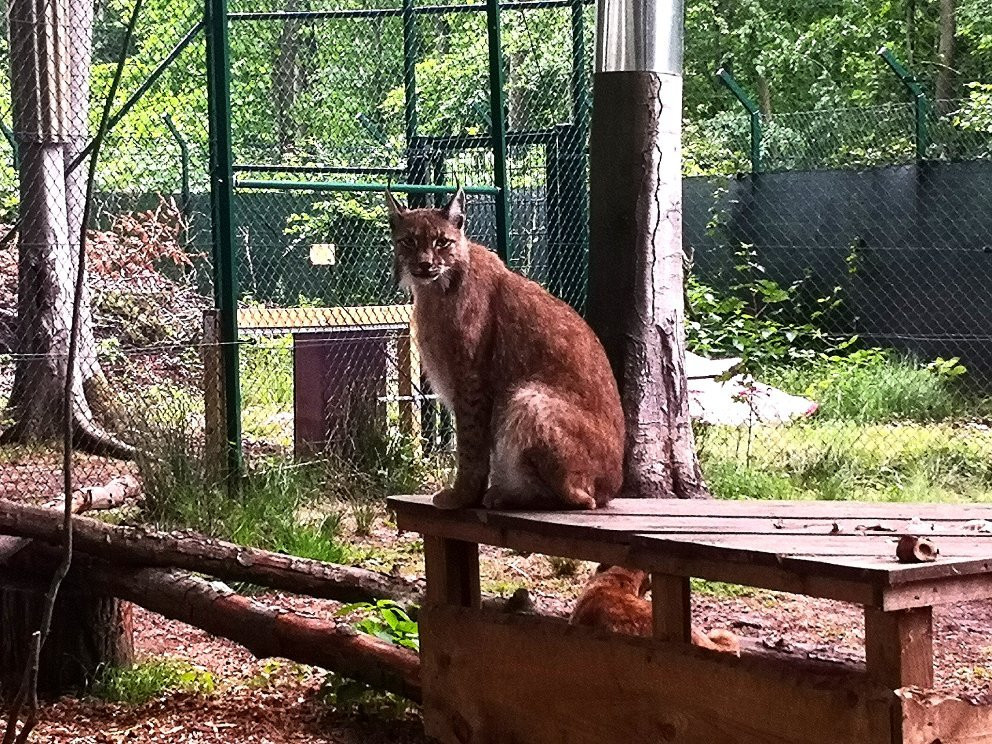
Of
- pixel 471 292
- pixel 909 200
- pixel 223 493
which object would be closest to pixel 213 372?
pixel 223 493

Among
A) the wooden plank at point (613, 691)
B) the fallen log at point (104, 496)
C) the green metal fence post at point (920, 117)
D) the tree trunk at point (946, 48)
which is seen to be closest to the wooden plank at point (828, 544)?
the wooden plank at point (613, 691)

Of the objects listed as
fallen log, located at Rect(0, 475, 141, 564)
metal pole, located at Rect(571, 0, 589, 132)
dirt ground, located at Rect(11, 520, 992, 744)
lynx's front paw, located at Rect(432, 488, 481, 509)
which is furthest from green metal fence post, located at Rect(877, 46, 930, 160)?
lynx's front paw, located at Rect(432, 488, 481, 509)

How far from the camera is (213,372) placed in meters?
7.29

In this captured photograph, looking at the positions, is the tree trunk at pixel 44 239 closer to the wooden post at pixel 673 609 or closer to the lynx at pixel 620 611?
the lynx at pixel 620 611

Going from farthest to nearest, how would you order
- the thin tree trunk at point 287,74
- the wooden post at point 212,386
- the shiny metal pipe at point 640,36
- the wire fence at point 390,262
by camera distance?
the thin tree trunk at point 287,74
the wire fence at point 390,262
the wooden post at point 212,386
the shiny metal pipe at point 640,36

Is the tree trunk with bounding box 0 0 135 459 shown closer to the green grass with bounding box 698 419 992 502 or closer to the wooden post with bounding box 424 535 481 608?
the green grass with bounding box 698 419 992 502

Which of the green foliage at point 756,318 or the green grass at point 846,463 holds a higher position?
the green foliage at point 756,318

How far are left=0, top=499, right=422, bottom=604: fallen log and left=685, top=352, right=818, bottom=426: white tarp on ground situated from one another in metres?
5.25

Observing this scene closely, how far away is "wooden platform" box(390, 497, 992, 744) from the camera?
297 centimetres

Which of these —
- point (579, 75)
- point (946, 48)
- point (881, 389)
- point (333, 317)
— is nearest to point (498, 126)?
point (579, 75)

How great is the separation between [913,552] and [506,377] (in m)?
1.70

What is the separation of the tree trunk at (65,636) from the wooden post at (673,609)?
2469 mm

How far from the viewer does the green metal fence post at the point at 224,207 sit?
7203 mm

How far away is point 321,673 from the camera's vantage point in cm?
520
